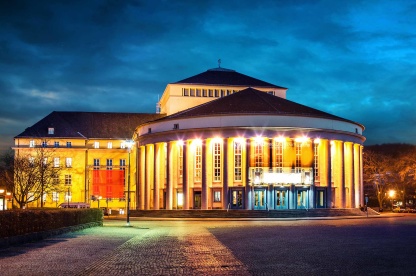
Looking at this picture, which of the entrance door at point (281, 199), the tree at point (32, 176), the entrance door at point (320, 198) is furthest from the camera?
the tree at point (32, 176)

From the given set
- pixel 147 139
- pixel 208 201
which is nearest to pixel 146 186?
pixel 147 139

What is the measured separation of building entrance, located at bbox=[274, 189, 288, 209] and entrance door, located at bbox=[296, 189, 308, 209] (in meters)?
1.63

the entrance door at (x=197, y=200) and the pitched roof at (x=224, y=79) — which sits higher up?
the pitched roof at (x=224, y=79)

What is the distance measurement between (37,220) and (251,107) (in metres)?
47.4

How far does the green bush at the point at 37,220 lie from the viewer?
27.9 m

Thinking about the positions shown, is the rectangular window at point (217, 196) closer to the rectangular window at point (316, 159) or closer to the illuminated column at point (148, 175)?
the illuminated column at point (148, 175)

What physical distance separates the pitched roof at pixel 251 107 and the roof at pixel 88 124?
29721mm

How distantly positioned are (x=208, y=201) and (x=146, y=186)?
13.3m

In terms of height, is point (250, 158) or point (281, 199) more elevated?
point (250, 158)

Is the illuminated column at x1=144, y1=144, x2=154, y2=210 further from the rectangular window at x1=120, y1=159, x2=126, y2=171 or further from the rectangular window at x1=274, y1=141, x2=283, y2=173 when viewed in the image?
the rectangular window at x1=120, y1=159, x2=126, y2=171

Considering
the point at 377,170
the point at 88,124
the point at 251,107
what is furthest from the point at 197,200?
the point at 377,170

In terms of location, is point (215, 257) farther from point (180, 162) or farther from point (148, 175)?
point (148, 175)

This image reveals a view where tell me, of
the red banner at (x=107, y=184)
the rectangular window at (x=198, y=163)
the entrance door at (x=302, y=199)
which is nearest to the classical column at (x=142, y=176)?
the rectangular window at (x=198, y=163)

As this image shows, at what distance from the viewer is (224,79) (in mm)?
98250
